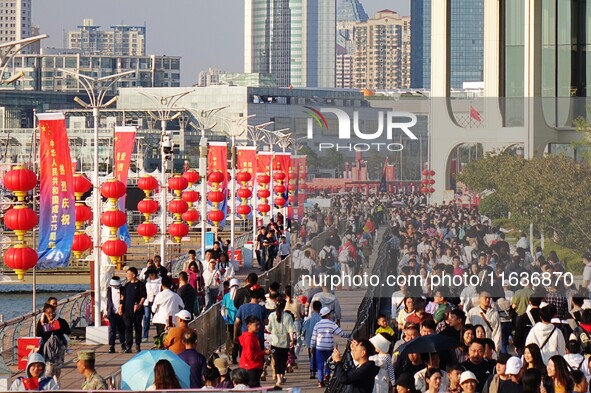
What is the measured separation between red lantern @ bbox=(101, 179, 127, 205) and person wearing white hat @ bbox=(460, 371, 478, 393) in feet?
55.9

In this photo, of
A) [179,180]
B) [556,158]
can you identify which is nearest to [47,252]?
[556,158]

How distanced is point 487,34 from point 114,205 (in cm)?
1628

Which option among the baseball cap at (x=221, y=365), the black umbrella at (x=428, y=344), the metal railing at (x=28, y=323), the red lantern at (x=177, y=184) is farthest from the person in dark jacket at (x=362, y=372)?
the red lantern at (x=177, y=184)

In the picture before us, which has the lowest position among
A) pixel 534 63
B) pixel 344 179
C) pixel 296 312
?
pixel 296 312

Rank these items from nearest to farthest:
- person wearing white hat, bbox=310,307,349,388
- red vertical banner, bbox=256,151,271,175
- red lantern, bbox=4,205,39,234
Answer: person wearing white hat, bbox=310,307,349,388 → red lantern, bbox=4,205,39,234 → red vertical banner, bbox=256,151,271,175

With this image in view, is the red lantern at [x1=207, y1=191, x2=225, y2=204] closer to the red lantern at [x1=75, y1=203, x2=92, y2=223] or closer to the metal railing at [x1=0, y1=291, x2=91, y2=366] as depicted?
the red lantern at [x1=75, y1=203, x2=92, y2=223]

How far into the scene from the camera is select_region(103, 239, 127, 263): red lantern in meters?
28.6

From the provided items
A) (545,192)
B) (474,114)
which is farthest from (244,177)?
(545,192)

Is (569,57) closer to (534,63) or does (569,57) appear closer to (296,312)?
(534,63)

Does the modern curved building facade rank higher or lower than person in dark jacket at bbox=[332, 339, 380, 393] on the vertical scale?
higher

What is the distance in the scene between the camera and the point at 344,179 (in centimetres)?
2119

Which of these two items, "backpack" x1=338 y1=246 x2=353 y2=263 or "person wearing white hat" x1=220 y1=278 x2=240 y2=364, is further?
"person wearing white hat" x1=220 y1=278 x2=240 y2=364

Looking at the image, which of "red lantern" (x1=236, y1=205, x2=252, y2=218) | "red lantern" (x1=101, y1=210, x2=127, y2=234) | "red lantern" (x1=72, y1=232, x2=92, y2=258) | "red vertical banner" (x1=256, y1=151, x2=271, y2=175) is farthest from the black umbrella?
"red vertical banner" (x1=256, y1=151, x2=271, y2=175)

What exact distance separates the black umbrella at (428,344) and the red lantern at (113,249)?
45.1ft
